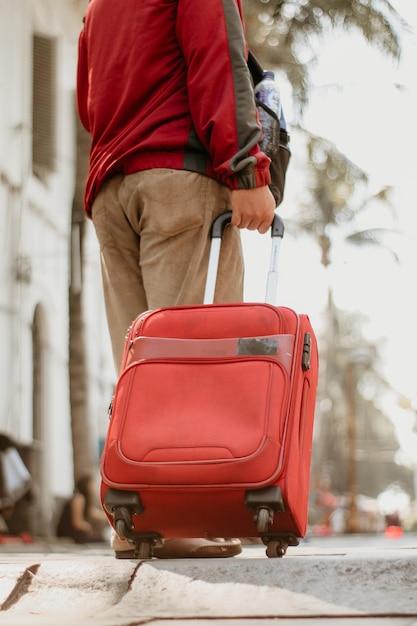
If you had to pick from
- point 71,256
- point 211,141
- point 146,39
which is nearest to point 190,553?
point 211,141

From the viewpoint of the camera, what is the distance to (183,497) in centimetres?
309

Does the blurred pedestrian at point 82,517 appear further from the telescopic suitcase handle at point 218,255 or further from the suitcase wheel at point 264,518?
the suitcase wheel at point 264,518

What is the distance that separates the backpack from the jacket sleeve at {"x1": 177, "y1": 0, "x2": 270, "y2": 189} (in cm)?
23

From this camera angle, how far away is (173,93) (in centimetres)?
382

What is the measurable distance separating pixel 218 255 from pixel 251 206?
0.20 m

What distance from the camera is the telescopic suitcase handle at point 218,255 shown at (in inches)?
140

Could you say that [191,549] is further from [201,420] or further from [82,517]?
[82,517]

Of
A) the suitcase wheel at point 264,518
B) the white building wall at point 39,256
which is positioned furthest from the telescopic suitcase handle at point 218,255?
the white building wall at point 39,256

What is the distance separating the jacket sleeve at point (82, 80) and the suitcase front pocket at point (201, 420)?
1412mm

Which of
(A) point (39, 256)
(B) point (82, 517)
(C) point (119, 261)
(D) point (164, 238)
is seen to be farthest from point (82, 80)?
(B) point (82, 517)

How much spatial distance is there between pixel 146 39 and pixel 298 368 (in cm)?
138

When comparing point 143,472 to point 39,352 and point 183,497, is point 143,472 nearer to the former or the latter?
point 183,497

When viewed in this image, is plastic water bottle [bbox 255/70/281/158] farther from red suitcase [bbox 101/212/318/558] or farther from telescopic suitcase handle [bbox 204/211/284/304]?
red suitcase [bbox 101/212/318/558]

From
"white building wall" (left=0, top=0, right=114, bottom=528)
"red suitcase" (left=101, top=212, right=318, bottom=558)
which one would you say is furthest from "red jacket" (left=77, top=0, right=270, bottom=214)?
"white building wall" (left=0, top=0, right=114, bottom=528)
